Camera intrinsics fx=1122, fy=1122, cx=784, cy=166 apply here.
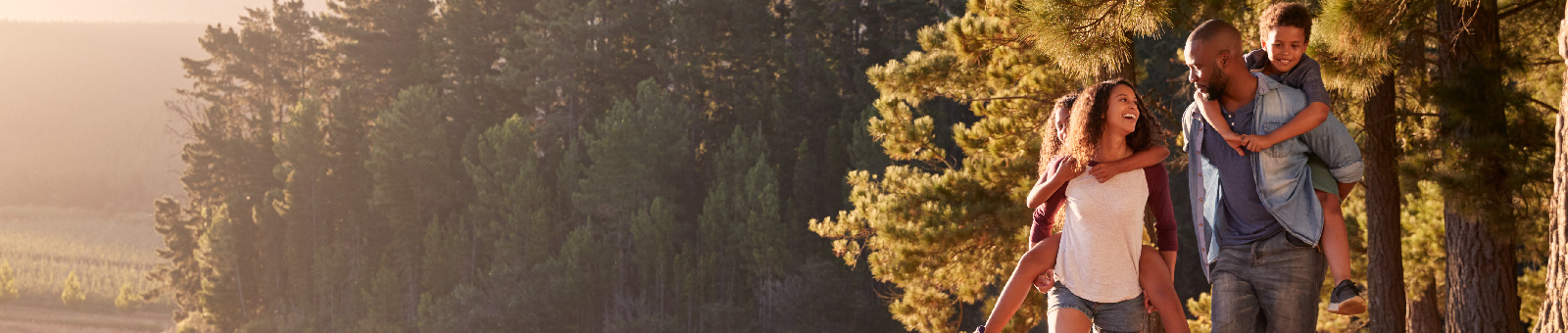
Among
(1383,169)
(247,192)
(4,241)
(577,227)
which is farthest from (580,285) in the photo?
(4,241)

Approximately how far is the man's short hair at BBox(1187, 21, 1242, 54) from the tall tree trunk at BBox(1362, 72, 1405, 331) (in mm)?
3637

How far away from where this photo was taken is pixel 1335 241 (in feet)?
8.20

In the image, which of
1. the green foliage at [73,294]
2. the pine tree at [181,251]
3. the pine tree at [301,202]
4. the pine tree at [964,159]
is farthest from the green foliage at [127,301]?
the pine tree at [964,159]

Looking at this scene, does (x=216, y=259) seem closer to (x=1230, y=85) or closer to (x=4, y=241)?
(x=1230, y=85)

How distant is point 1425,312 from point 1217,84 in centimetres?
574

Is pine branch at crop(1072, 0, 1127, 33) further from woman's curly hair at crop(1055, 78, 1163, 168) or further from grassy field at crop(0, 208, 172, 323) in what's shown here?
grassy field at crop(0, 208, 172, 323)

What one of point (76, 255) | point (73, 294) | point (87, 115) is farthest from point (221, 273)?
point (87, 115)

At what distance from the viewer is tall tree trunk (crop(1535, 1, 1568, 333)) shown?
8.25 ft

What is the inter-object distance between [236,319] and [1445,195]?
1337 inches

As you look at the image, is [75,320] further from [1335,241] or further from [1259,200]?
[1335,241]

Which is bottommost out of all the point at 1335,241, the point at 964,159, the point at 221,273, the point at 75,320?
the point at 75,320

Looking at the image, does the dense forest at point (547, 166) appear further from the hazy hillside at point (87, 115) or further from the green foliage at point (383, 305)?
the hazy hillside at point (87, 115)

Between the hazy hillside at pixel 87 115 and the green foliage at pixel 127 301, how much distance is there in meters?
29.4

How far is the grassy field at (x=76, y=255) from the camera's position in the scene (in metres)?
47.7
